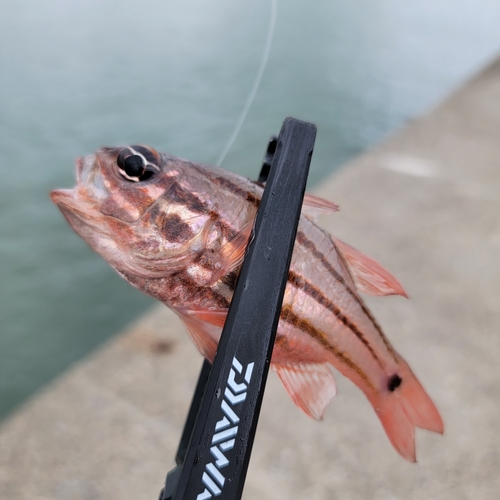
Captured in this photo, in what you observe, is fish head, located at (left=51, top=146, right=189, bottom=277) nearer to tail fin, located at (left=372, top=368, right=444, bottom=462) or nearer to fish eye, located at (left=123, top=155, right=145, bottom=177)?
fish eye, located at (left=123, top=155, right=145, bottom=177)

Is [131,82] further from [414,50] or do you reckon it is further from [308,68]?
[414,50]

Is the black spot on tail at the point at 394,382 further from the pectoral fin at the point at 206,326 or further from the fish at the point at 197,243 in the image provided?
the pectoral fin at the point at 206,326

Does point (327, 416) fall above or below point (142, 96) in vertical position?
above

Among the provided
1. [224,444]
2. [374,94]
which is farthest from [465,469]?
[374,94]

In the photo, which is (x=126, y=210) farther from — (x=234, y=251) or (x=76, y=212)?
(x=234, y=251)

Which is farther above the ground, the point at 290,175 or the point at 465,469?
the point at 290,175

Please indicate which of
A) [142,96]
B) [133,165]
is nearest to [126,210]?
[133,165]

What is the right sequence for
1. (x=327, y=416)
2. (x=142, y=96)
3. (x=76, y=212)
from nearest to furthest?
(x=76, y=212), (x=327, y=416), (x=142, y=96)

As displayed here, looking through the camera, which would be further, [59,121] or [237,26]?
[237,26]
